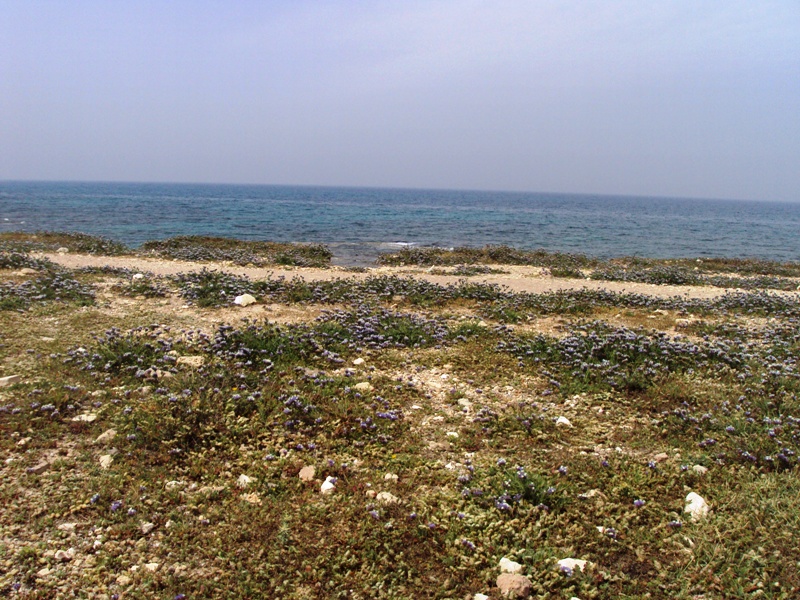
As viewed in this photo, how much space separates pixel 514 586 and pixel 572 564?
0.62m

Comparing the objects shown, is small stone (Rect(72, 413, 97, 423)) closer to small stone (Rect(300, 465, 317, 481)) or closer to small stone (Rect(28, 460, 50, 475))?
small stone (Rect(28, 460, 50, 475))

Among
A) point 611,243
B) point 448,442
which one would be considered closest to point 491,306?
point 448,442

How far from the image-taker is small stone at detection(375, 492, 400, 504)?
16.9 ft

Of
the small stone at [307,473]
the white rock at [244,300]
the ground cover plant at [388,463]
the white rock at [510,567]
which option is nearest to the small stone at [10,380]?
the ground cover plant at [388,463]

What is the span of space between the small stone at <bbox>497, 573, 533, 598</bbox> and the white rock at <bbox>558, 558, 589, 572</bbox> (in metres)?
0.38

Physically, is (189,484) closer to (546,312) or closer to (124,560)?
(124,560)

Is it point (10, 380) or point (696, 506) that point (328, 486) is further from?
point (10, 380)

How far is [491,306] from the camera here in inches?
557

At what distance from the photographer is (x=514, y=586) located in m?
4.14

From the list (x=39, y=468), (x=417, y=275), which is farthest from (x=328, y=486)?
(x=417, y=275)

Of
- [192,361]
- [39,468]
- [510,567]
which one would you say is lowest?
[510,567]

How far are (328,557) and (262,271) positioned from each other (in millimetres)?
18495

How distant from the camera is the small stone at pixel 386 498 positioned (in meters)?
5.16

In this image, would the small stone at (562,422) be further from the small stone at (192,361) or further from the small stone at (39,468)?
the small stone at (39,468)
